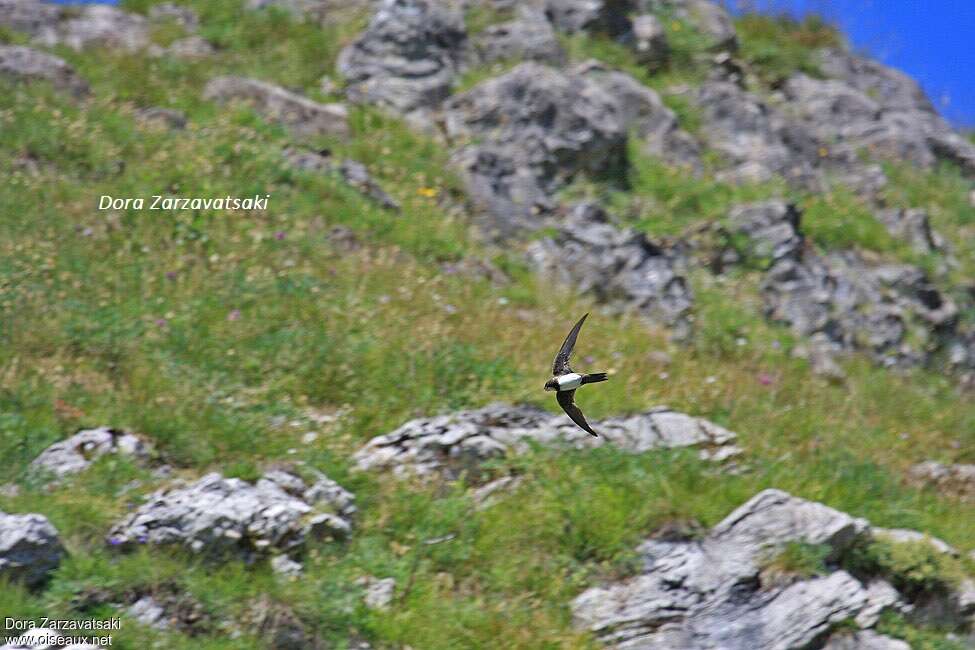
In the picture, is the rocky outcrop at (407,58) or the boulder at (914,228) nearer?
the boulder at (914,228)

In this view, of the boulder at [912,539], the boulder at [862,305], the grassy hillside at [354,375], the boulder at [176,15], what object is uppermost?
the boulder at [862,305]

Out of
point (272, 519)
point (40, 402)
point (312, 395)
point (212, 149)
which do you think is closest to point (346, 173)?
point (212, 149)

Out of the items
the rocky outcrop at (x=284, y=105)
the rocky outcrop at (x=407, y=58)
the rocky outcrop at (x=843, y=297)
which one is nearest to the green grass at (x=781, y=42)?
the rocky outcrop at (x=843, y=297)

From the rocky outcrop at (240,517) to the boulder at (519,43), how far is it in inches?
348

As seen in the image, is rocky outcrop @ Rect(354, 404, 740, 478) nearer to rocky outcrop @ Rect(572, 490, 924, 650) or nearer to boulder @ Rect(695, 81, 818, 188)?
rocky outcrop @ Rect(572, 490, 924, 650)

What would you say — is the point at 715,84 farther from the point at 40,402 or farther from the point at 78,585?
the point at 78,585

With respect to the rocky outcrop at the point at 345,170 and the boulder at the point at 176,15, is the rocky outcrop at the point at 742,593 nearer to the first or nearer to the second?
the rocky outcrop at the point at 345,170

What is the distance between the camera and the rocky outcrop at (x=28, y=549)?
16.7 ft

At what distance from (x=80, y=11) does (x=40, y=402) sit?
28.5 ft

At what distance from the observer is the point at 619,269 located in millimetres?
10445

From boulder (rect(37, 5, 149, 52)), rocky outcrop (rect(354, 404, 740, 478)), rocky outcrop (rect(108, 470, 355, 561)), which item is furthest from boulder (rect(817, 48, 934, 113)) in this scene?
rocky outcrop (rect(108, 470, 355, 561))

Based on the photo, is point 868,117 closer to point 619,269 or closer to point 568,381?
point 619,269

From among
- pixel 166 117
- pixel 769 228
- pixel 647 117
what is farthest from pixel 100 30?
pixel 769 228

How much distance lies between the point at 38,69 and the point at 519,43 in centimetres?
607
